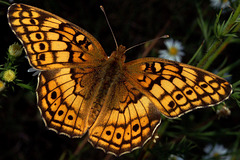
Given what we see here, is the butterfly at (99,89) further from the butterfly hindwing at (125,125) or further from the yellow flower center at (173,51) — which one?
the yellow flower center at (173,51)

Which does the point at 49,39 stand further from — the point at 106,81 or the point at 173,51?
the point at 173,51

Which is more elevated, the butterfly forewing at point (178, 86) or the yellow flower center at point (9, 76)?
the butterfly forewing at point (178, 86)

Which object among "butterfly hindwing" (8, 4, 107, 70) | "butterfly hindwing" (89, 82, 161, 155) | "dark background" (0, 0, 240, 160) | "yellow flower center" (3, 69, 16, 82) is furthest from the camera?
"dark background" (0, 0, 240, 160)

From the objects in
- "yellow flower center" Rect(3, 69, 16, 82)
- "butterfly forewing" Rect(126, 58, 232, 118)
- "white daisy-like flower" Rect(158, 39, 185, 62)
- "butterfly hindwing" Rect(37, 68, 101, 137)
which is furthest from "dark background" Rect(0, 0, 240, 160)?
"butterfly forewing" Rect(126, 58, 232, 118)

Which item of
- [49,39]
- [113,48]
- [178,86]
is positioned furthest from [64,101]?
[113,48]

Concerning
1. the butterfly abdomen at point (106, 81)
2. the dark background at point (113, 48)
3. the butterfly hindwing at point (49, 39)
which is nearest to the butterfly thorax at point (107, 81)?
the butterfly abdomen at point (106, 81)

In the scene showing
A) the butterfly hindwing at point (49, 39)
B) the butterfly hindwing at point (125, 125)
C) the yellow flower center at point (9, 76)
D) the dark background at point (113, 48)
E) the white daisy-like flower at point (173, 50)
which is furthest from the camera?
the white daisy-like flower at point (173, 50)

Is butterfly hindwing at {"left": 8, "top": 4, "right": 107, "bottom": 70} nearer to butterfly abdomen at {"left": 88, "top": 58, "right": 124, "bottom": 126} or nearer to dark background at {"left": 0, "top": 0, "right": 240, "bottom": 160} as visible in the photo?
butterfly abdomen at {"left": 88, "top": 58, "right": 124, "bottom": 126}
